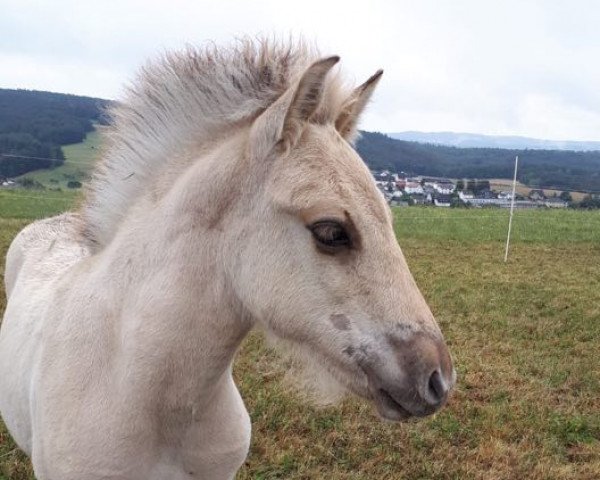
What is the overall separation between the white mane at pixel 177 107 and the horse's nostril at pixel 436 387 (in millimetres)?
1115

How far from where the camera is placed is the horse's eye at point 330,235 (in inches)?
71.9

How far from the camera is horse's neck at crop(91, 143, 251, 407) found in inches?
80.4

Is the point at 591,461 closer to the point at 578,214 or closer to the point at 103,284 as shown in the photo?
the point at 103,284

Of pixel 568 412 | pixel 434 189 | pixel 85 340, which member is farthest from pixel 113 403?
Answer: pixel 434 189

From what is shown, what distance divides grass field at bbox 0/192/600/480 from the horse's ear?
1.06 meters

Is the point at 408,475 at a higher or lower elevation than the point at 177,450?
lower

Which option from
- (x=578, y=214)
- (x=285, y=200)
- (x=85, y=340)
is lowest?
(x=578, y=214)

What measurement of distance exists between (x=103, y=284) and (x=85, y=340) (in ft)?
0.75

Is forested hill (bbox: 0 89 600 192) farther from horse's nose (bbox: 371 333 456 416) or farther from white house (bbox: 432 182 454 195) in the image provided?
horse's nose (bbox: 371 333 456 416)

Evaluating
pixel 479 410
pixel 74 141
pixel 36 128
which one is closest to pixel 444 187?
pixel 479 410

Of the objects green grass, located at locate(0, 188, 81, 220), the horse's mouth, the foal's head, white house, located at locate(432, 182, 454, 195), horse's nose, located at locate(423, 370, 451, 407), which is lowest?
green grass, located at locate(0, 188, 81, 220)

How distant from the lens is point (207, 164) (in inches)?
83.3

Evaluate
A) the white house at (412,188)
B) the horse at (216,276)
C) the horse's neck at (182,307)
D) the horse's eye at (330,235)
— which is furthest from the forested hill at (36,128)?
the horse's eye at (330,235)

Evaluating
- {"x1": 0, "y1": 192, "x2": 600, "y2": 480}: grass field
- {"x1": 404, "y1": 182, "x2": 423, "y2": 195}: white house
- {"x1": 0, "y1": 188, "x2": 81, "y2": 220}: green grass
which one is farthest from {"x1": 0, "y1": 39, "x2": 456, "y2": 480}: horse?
{"x1": 0, "y1": 188, "x2": 81, "y2": 220}: green grass
